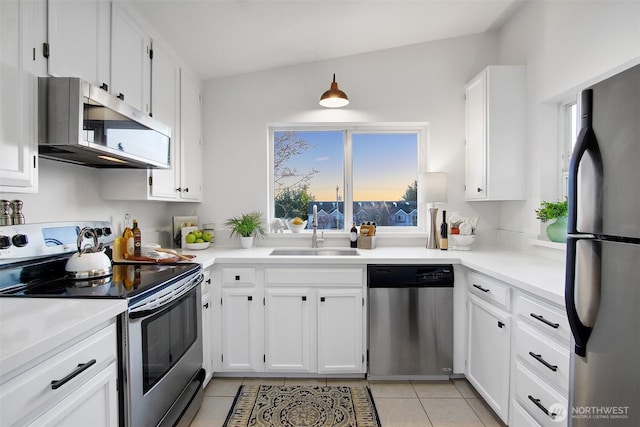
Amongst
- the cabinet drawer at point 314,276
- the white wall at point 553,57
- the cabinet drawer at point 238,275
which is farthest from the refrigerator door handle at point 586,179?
the cabinet drawer at point 238,275

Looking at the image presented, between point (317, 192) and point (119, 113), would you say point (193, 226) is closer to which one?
point (317, 192)

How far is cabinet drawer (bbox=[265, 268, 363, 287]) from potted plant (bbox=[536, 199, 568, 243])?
1.30 m

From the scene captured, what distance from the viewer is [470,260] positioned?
7.14 ft

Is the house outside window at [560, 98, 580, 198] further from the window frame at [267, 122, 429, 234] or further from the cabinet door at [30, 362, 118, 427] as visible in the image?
the cabinet door at [30, 362, 118, 427]

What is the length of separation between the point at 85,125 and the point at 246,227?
62.8 inches

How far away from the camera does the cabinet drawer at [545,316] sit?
1339mm

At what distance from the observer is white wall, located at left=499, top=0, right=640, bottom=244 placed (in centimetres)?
174

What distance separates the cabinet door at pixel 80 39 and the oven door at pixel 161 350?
1.09 metres

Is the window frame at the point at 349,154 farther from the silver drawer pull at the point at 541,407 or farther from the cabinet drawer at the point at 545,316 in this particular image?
the silver drawer pull at the point at 541,407

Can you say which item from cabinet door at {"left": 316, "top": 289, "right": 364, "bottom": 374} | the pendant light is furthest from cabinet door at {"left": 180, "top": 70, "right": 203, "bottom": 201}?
cabinet door at {"left": 316, "top": 289, "right": 364, "bottom": 374}

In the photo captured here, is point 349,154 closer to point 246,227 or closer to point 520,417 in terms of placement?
point 246,227

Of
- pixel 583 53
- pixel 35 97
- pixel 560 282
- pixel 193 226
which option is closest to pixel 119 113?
pixel 35 97

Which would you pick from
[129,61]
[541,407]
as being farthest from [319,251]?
[129,61]

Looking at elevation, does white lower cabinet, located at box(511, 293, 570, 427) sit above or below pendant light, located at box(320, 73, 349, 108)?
below
